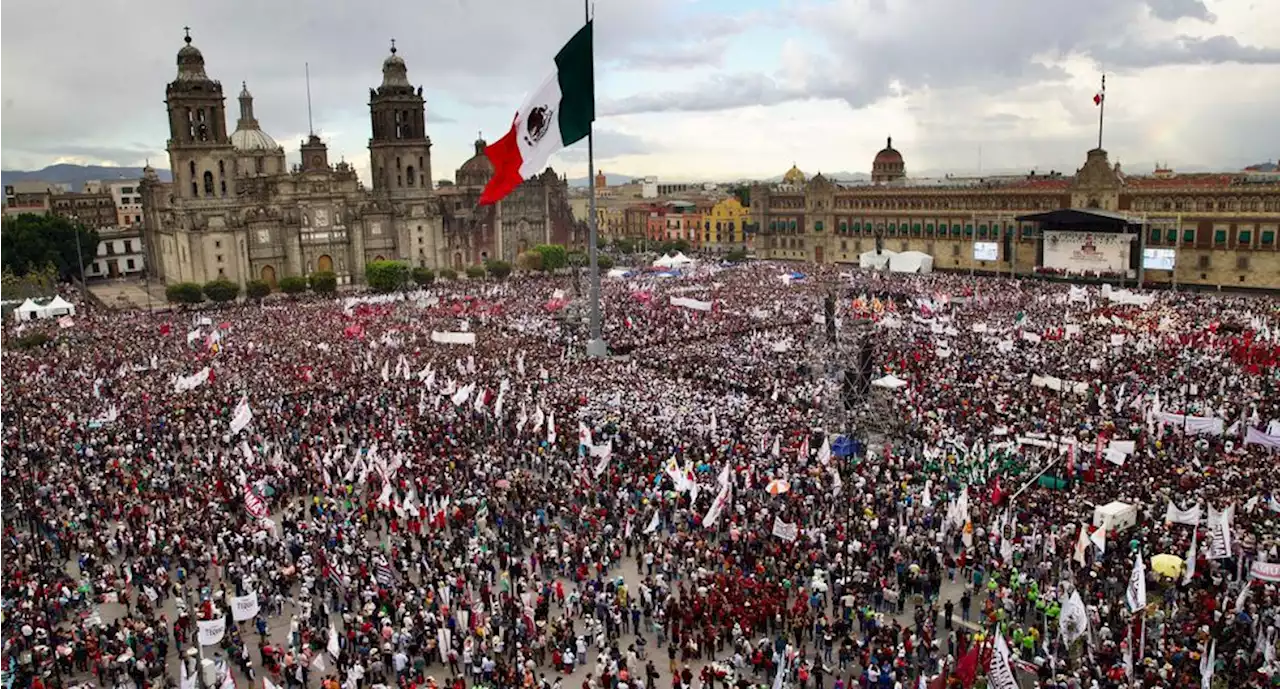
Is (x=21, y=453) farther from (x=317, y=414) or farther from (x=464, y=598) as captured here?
(x=464, y=598)

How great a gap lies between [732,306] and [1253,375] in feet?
90.4

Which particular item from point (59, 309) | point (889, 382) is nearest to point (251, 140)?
point (59, 309)

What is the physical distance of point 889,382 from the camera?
32.0 meters

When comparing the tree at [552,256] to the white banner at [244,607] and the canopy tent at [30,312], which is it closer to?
the canopy tent at [30,312]

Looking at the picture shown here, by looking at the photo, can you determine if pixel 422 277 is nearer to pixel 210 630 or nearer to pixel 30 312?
pixel 30 312

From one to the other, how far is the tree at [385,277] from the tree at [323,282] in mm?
2770

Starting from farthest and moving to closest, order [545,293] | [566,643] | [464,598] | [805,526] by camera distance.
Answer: [545,293] < [805,526] < [464,598] < [566,643]

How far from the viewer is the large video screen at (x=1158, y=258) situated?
62.8 metres

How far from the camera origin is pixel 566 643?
17.3 meters

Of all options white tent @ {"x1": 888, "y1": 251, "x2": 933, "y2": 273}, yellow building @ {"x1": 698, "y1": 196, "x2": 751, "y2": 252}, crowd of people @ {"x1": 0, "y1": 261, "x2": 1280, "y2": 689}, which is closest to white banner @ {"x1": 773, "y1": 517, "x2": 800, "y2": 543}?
crowd of people @ {"x1": 0, "y1": 261, "x2": 1280, "y2": 689}

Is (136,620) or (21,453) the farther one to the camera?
(21,453)

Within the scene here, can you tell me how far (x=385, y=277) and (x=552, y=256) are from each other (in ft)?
58.2

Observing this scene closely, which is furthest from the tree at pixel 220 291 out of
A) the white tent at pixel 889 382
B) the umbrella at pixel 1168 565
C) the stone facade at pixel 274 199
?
the umbrella at pixel 1168 565

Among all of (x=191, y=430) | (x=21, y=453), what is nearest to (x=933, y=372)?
(x=191, y=430)
